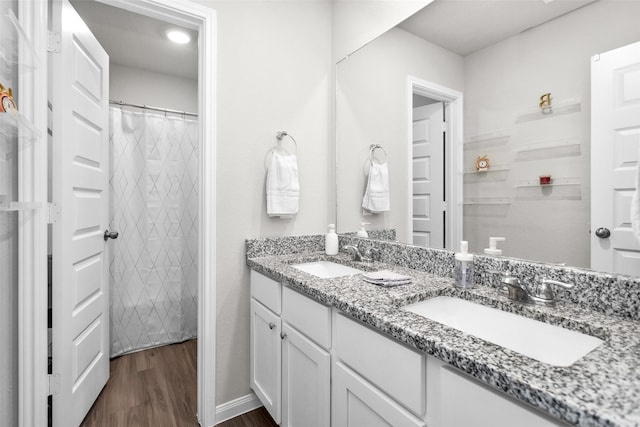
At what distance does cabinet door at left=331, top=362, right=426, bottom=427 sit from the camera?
826mm

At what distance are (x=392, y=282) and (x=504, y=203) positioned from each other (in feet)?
1.63

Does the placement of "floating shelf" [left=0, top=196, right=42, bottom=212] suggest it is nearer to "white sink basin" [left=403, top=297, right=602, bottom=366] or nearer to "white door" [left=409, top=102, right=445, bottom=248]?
"white sink basin" [left=403, top=297, right=602, bottom=366]

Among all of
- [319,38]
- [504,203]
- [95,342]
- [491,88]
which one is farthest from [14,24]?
[504,203]

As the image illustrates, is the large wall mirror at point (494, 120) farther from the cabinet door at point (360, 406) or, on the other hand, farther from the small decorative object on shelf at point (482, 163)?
the cabinet door at point (360, 406)

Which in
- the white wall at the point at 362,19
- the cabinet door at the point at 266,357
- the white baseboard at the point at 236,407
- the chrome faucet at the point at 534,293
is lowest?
the white baseboard at the point at 236,407

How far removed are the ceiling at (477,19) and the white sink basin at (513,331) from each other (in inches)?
37.4

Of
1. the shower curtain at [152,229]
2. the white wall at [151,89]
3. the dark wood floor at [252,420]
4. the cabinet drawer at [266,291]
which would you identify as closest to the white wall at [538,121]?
the cabinet drawer at [266,291]

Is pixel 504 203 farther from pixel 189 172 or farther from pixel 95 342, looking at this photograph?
pixel 189 172

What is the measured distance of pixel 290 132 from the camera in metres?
1.89

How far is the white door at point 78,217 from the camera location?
1.46m

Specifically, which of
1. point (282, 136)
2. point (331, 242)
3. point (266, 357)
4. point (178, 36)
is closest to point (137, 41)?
point (178, 36)

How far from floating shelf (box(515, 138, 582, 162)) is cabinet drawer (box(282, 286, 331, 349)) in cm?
86

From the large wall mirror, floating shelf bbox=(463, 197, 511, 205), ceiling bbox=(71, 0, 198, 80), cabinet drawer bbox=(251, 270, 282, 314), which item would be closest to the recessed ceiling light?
ceiling bbox=(71, 0, 198, 80)

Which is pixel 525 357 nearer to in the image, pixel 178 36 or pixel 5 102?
pixel 5 102
